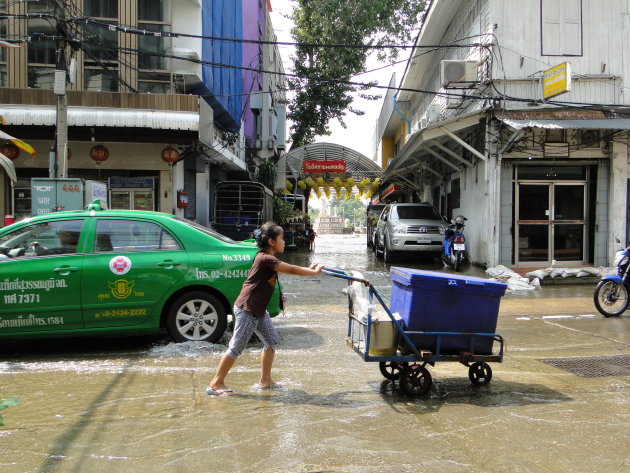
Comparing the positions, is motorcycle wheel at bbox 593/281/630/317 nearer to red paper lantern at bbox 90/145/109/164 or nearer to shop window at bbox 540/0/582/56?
shop window at bbox 540/0/582/56

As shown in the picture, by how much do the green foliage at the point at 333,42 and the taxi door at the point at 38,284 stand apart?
2326 cm

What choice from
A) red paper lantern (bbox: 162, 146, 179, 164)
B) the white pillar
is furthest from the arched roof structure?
the white pillar

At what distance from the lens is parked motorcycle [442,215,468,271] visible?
547 inches

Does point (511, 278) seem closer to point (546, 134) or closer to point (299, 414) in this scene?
point (546, 134)

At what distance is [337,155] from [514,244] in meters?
14.9

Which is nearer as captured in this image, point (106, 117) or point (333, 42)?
point (106, 117)

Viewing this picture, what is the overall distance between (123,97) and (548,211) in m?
11.0

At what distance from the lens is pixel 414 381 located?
4852 millimetres

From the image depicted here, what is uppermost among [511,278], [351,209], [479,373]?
[351,209]

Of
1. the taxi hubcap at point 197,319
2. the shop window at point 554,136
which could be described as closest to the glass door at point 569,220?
the shop window at point 554,136

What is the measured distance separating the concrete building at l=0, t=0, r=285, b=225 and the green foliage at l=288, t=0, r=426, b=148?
453 inches

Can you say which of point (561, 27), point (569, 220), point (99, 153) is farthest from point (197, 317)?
point (561, 27)

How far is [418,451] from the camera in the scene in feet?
12.1

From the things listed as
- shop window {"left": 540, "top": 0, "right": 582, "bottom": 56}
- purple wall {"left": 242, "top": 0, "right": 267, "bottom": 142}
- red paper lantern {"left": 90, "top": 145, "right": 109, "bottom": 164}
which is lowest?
red paper lantern {"left": 90, "top": 145, "right": 109, "bottom": 164}
